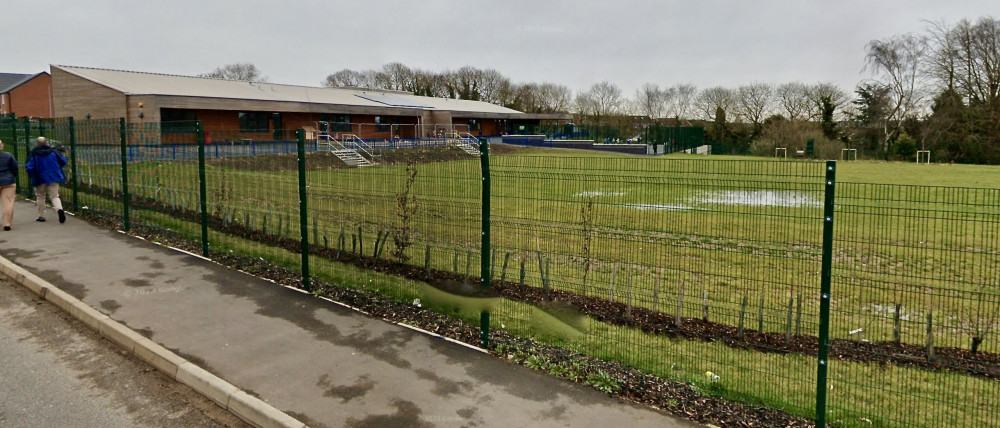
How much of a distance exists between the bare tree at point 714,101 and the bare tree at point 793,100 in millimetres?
5341

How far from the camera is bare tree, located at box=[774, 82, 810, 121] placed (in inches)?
2815

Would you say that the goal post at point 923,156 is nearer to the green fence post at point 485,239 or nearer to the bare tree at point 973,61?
the bare tree at point 973,61

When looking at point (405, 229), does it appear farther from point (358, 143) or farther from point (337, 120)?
point (337, 120)

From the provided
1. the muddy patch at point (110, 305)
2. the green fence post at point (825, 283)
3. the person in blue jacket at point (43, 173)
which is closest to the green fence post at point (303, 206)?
the muddy patch at point (110, 305)

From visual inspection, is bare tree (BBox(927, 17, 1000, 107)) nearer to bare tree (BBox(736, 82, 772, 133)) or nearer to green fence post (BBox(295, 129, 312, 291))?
bare tree (BBox(736, 82, 772, 133))

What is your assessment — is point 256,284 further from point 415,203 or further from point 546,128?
point 546,128

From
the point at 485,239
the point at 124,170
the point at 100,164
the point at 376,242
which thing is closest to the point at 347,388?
the point at 485,239

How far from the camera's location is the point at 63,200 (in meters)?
14.2

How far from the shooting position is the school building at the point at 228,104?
35.2 meters

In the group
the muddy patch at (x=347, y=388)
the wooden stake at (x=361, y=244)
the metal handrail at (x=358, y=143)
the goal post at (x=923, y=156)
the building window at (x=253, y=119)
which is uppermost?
the building window at (x=253, y=119)

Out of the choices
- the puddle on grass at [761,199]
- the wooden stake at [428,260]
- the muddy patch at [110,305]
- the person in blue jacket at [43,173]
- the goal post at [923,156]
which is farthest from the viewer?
the goal post at [923,156]

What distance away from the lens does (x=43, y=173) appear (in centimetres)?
1196

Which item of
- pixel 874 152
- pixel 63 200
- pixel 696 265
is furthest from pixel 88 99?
pixel 874 152

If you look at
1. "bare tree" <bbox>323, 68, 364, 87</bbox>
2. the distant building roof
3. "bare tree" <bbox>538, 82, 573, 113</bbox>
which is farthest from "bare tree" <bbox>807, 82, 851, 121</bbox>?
the distant building roof
